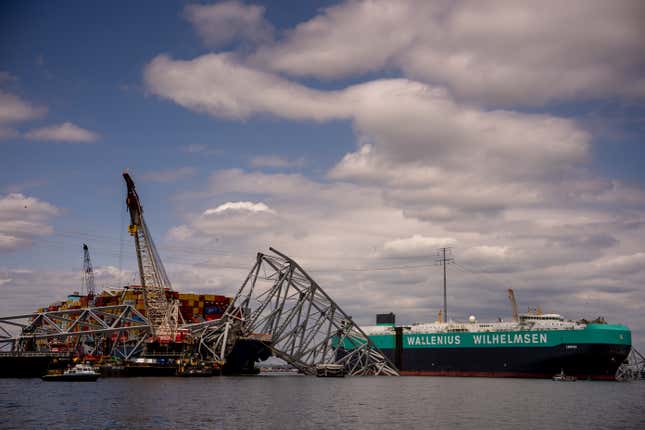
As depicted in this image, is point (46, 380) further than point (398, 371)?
No

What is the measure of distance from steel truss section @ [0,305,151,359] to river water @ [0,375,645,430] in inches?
1284

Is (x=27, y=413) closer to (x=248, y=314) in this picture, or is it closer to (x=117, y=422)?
(x=117, y=422)

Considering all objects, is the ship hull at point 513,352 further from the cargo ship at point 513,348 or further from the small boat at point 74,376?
the small boat at point 74,376

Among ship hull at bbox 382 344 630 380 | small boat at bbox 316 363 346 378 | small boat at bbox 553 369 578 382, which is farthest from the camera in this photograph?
small boat at bbox 316 363 346 378

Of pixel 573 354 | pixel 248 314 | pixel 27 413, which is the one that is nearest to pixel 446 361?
pixel 573 354

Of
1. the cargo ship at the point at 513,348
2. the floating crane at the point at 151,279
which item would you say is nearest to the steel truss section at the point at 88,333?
the floating crane at the point at 151,279

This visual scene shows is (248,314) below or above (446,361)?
above

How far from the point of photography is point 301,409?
61750 millimetres

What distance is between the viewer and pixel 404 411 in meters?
61.2

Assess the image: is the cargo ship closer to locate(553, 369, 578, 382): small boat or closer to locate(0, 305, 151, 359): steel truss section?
locate(553, 369, 578, 382): small boat

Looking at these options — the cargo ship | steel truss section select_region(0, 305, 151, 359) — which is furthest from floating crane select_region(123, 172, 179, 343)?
the cargo ship

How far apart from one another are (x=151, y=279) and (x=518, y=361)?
7427 centimetres

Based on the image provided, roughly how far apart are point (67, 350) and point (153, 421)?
9418cm

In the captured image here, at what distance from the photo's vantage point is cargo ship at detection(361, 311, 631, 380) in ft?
380
